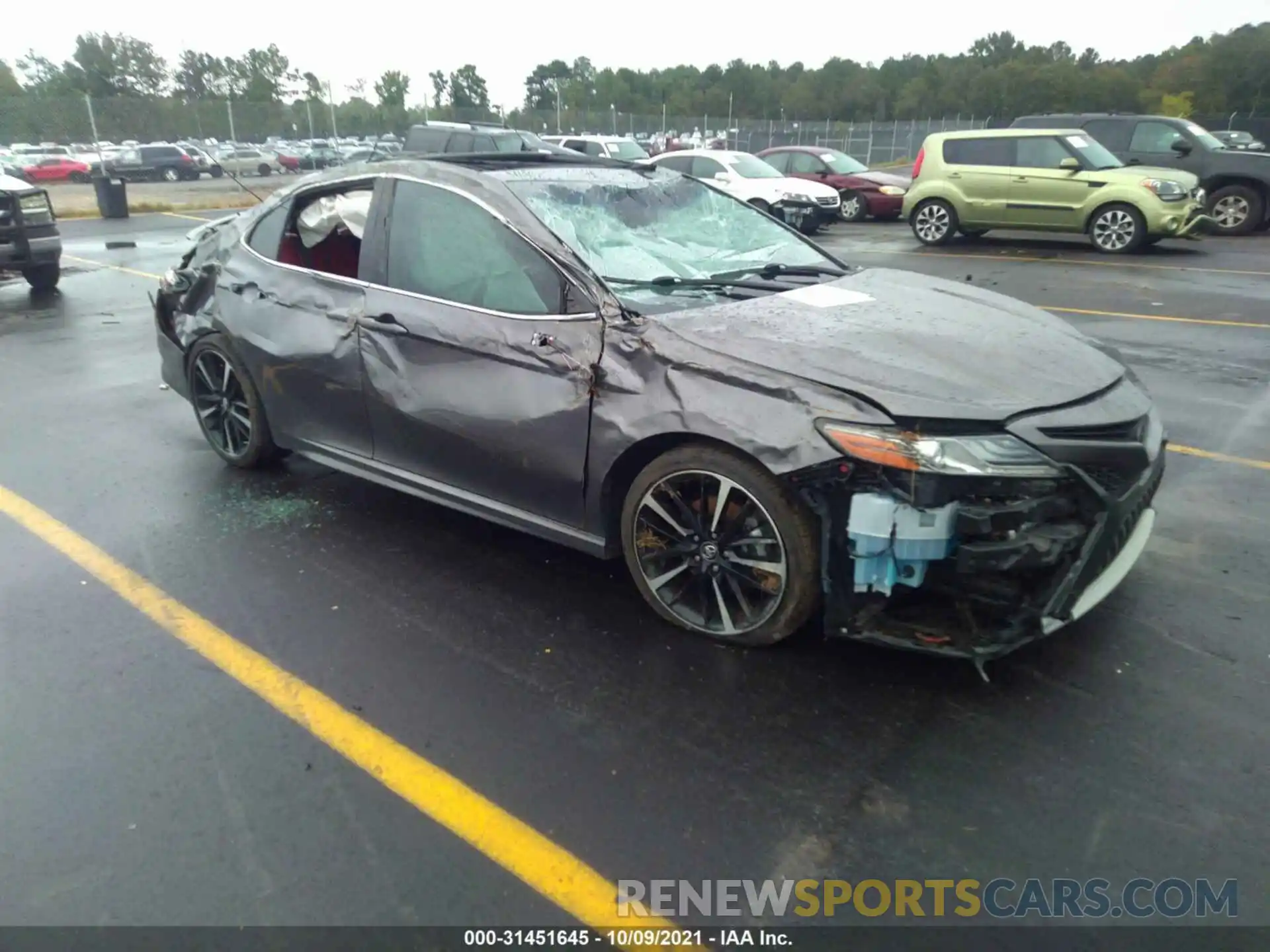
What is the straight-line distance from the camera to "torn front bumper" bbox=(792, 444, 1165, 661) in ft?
9.37

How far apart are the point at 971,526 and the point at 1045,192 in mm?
13210

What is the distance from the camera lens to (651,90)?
94875 millimetres

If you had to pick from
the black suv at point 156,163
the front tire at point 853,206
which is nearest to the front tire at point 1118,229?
the front tire at point 853,206

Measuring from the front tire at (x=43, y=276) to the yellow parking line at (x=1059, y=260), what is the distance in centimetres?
1065

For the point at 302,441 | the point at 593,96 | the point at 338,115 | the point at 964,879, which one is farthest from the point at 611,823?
the point at 593,96

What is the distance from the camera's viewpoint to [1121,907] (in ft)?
7.64

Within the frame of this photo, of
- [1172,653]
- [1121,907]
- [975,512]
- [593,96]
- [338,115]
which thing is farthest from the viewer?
[593,96]

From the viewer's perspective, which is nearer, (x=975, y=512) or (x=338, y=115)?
(x=975, y=512)

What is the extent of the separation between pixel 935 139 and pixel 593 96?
70.8 meters

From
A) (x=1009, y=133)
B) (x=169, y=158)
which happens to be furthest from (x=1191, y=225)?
(x=169, y=158)

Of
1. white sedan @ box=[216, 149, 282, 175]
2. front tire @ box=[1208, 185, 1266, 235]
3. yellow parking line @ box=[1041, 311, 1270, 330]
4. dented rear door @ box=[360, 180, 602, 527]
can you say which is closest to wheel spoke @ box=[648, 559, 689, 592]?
dented rear door @ box=[360, 180, 602, 527]

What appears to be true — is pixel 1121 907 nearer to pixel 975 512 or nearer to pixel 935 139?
pixel 975 512

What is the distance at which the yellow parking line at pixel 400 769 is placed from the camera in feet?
7.88

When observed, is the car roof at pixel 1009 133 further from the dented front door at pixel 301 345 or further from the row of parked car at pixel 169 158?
the row of parked car at pixel 169 158
